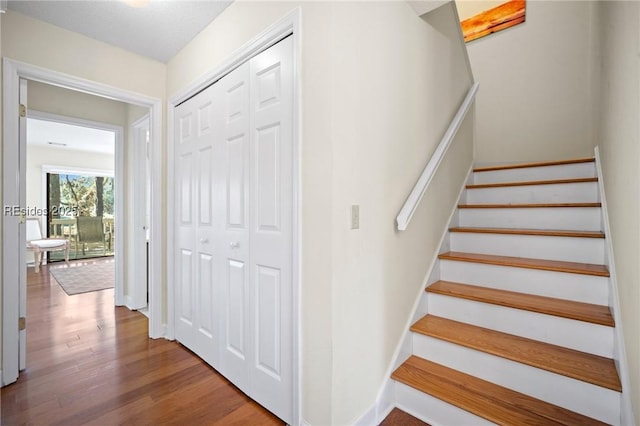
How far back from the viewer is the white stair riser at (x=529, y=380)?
1229mm

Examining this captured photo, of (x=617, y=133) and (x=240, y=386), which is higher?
(x=617, y=133)

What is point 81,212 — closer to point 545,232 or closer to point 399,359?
point 399,359

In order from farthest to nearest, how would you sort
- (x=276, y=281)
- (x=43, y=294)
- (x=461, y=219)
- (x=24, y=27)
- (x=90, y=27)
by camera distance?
(x=43, y=294), (x=461, y=219), (x=90, y=27), (x=24, y=27), (x=276, y=281)

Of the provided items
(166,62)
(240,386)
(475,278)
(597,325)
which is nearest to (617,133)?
(597,325)

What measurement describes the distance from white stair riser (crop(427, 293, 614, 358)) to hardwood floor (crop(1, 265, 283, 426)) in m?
1.21

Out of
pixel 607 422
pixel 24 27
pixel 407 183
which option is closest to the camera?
pixel 607 422

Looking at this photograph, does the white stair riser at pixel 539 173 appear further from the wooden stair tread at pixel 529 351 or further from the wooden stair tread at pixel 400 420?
the wooden stair tread at pixel 400 420

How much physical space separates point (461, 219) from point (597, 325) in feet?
4.07

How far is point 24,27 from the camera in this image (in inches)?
77.5

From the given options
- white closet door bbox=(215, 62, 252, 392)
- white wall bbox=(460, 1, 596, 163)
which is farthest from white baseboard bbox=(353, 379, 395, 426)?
white wall bbox=(460, 1, 596, 163)

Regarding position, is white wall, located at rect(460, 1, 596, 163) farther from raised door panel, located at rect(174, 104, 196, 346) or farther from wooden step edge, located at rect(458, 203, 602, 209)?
raised door panel, located at rect(174, 104, 196, 346)

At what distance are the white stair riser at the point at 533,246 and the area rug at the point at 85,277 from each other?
15.9 ft

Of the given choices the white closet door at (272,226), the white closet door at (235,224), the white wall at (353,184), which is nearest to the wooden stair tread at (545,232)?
the white wall at (353,184)

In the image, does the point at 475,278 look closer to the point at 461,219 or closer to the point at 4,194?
the point at 461,219
